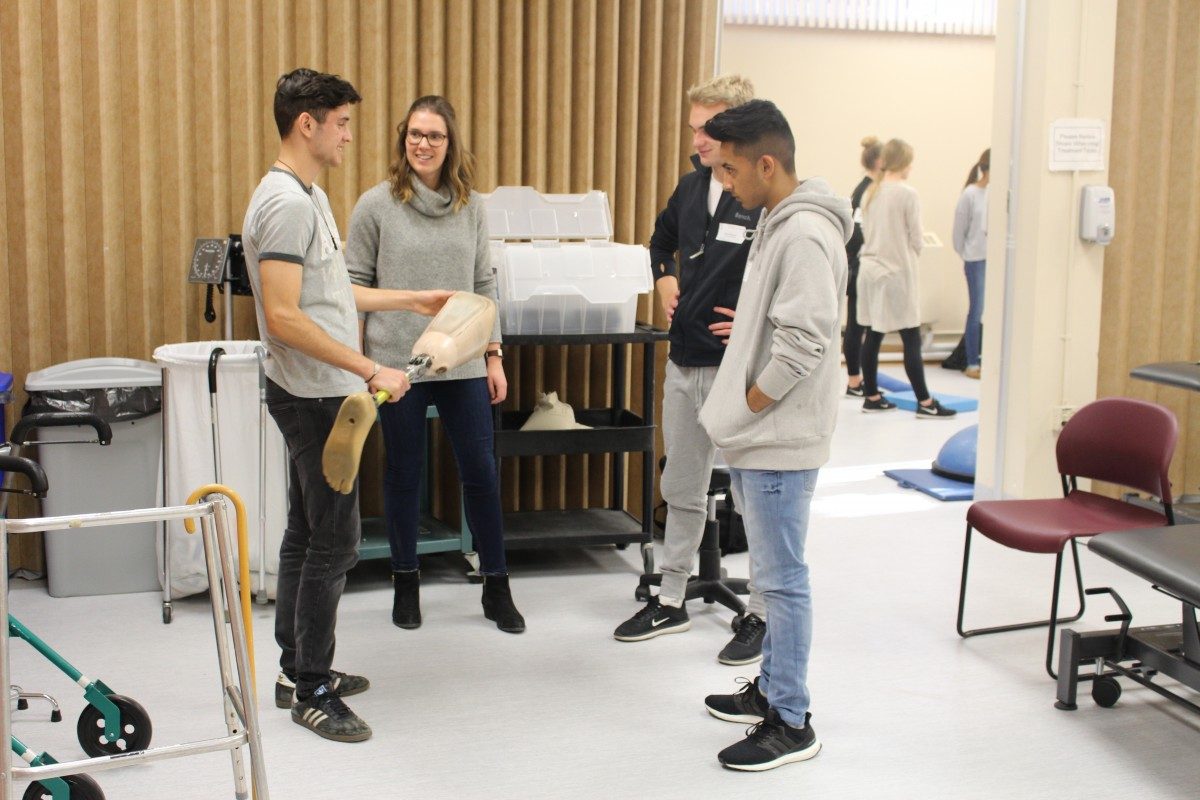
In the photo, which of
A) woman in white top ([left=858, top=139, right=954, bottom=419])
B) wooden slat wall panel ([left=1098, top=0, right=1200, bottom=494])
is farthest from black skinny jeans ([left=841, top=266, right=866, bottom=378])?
wooden slat wall panel ([left=1098, top=0, right=1200, bottom=494])

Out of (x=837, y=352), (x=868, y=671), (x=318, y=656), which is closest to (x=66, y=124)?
(x=318, y=656)

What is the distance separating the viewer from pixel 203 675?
353 centimetres

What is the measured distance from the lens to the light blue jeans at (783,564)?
2850 millimetres

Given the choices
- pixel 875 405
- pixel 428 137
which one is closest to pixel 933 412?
pixel 875 405

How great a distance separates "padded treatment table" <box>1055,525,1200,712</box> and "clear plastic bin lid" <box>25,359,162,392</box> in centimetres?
299

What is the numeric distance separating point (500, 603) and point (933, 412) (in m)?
4.76

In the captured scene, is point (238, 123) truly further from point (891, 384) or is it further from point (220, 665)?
point (891, 384)

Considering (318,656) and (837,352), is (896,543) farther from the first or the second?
(318,656)

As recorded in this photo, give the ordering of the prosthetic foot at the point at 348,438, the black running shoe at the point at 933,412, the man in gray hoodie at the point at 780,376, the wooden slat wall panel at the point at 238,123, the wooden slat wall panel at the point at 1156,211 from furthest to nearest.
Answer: the black running shoe at the point at 933,412 < the wooden slat wall panel at the point at 1156,211 < the wooden slat wall panel at the point at 238,123 < the man in gray hoodie at the point at 780,376 < the prosthetic foot at the point at 348,438

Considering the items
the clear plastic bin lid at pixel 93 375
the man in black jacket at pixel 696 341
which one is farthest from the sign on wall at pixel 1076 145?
the clear plastic bin lid at pixel 93 375

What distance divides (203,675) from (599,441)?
157cm

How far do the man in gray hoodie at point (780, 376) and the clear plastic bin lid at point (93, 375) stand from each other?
7.09 ft

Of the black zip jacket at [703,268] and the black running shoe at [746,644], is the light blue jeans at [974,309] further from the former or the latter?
the black running shoe at [746,644]

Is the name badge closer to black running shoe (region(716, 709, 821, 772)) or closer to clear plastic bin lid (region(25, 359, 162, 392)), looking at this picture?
black running shoe (region(716, 709, 821, 772))
